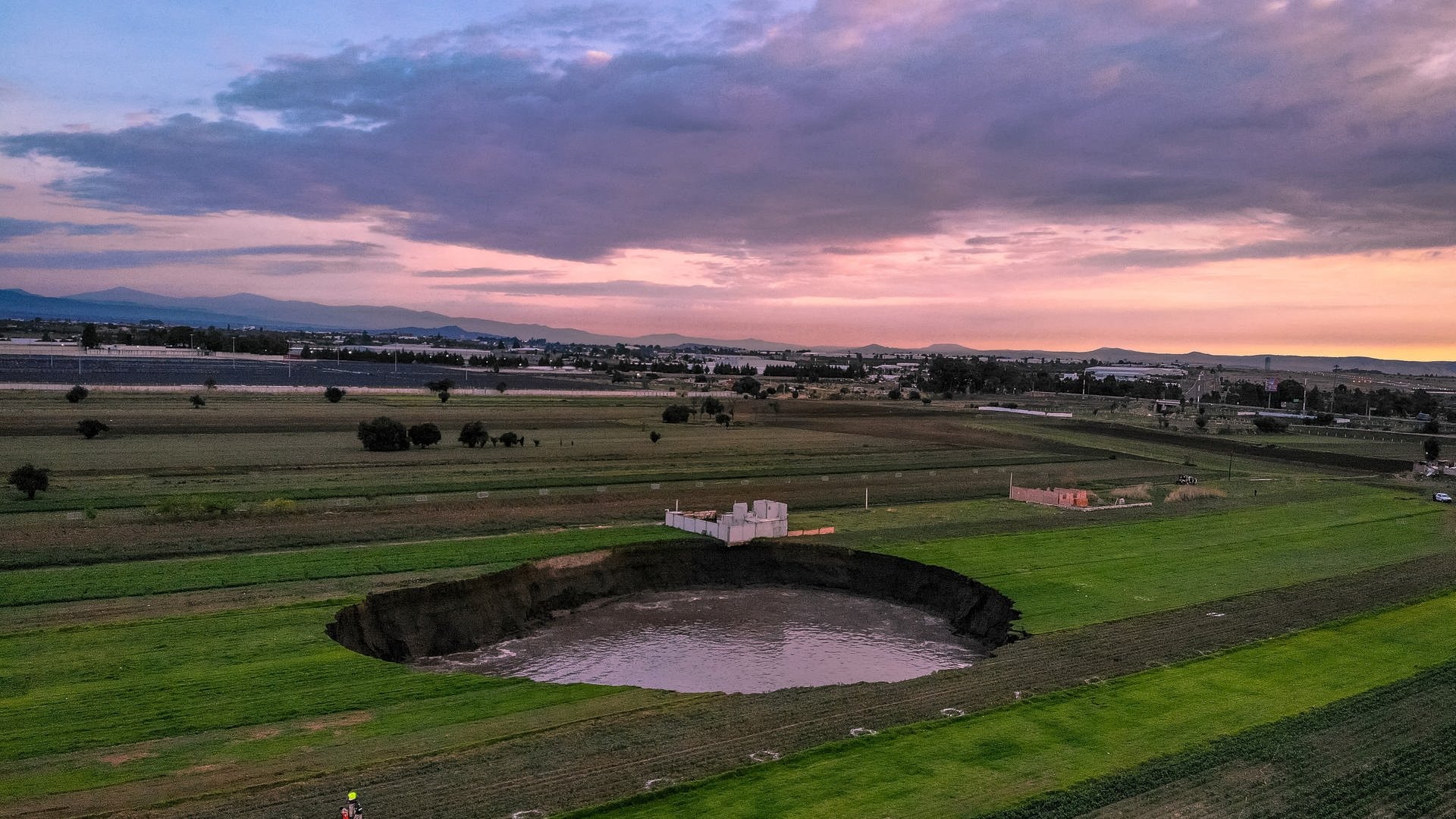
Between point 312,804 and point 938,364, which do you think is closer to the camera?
point 312,804

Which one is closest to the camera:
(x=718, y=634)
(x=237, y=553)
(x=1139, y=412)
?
(x=718, y=634)

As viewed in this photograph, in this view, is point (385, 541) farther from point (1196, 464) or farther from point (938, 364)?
point (938, 364)

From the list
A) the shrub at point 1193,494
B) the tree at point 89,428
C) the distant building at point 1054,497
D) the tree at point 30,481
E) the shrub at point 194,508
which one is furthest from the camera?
the tree at point 89,428

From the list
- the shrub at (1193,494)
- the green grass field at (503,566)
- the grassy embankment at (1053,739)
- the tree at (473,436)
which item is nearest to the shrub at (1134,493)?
the shrub at (1193,494)

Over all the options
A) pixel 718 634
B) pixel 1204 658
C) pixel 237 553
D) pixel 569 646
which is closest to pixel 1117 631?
pixel 1204 658

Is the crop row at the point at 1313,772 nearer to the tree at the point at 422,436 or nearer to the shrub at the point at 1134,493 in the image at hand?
the shrub at the point at 1134,493
